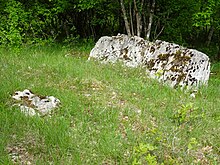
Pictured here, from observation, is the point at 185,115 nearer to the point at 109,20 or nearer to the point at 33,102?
the point at 33,102

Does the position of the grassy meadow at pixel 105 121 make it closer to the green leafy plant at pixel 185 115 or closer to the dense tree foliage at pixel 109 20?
the green leafy plant at pixel 185 115

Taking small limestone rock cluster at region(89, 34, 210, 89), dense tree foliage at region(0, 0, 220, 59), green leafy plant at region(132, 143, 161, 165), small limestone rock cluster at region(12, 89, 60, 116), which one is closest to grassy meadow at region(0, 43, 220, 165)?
green leafy plant at region(132, 143, 161, 165)

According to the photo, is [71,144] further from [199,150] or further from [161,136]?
[199,150]

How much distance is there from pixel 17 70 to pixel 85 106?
2.34 m

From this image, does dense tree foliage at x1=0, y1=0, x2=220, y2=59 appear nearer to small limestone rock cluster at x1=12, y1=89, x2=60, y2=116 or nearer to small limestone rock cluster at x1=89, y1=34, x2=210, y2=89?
small limestone rock cluster at x1=89, y1=34, x2=210, y2=89

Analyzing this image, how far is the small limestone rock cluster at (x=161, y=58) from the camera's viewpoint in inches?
297

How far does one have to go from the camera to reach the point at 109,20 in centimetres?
1424

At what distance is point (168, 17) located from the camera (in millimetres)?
12883

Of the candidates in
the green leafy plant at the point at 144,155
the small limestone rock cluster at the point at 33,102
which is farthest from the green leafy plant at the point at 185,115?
the small limestone rock cluster at the point at 33,102

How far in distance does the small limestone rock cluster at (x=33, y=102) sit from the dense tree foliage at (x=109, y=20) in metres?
3.99

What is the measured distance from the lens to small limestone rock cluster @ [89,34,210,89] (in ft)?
24.7

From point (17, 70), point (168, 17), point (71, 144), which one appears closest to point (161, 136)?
point (71, 144)

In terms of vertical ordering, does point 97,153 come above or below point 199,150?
above

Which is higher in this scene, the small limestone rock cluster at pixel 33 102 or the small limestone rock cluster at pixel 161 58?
the small limestone rock cluster at pixel 33 102
